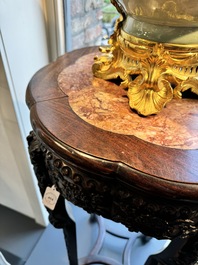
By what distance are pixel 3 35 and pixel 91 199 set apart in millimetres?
507

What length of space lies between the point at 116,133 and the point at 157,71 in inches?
5.9

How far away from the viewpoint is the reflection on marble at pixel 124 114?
407 millimetres

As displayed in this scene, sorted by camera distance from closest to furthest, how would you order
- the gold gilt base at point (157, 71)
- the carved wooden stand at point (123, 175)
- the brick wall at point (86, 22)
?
the carved wooden stand at point (123, 175)
the gold gilt base at point (157, 71)
the brick wall at point (86, 22)

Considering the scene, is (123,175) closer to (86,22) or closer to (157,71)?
(157,71)

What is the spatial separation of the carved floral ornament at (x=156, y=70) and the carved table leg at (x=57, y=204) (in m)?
0.23

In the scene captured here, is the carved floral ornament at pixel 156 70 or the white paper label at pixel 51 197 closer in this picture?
the carved floral ornament at pixel 156 70

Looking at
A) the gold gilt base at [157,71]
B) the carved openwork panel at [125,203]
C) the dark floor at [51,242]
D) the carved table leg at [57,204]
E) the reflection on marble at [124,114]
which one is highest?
the gold gilt base at [157,71]

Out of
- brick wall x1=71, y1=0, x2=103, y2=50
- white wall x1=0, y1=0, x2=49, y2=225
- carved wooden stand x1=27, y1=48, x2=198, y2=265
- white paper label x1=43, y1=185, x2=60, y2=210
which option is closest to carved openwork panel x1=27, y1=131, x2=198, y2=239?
carved wooden stand x1=27, y1=48, x2=198, y2=265

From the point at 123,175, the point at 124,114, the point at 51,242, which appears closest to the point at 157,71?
the point at 124,114

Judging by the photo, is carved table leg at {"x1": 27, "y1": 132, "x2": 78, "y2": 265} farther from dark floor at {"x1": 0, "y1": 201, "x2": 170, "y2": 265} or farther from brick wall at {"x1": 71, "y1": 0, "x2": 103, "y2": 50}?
brick wall at {"x1": 71, "y1": 0, "x2": 103, "y2": 50}

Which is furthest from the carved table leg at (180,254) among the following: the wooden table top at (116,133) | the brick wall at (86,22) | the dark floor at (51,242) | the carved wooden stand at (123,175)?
the brick wall at (86,22)

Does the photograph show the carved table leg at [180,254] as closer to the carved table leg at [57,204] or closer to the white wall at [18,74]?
the carved table leg at [57,204]

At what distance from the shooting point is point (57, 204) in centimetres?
60

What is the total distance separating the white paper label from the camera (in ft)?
1.84
